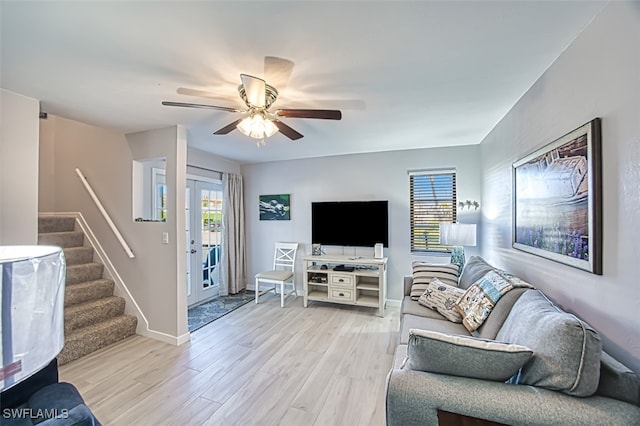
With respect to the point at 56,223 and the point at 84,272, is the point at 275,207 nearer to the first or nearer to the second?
the point at 84,272

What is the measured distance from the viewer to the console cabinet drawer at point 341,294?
154 inches

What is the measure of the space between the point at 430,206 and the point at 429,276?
1429 millimetres

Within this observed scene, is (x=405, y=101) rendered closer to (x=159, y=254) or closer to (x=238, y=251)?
(x=159, y=254)

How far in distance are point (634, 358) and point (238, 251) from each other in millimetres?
4731

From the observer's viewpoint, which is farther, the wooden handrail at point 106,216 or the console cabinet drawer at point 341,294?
the console cabinet drawer at point 341,294

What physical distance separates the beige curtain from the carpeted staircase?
1.63m

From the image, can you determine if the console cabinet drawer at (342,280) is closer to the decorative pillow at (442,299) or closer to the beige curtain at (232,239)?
the decorative pillow at (442,299)

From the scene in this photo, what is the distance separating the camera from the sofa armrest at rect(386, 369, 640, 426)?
39.3 inches

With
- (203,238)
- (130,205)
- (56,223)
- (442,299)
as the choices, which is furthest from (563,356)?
(56,223)

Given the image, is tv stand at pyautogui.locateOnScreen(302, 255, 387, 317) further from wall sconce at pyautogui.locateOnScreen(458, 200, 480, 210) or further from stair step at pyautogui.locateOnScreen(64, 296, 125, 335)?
stair step at pyautogui.locateOnScreen(64, 296, 125, 335)

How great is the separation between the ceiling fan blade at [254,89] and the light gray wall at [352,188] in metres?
1.82

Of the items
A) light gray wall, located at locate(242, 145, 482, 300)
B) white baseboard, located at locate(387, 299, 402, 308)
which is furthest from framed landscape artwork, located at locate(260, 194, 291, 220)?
white baseboard, located at locate(387, 299, 402, 308)

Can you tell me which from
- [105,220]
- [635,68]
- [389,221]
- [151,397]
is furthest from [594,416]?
[105,220]

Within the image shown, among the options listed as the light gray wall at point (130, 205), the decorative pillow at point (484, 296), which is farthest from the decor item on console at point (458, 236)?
the light gray wall at point (130, 205)
